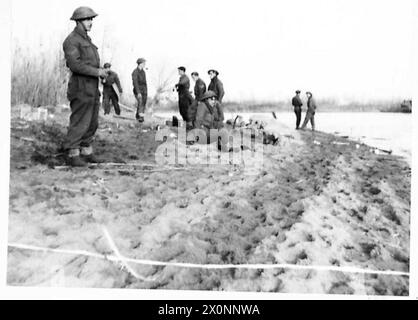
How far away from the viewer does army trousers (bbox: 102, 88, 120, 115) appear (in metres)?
3.46

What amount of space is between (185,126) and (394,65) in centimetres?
150

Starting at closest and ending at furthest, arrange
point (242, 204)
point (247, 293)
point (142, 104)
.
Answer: point (247, 293) < point (242, 204) < point (142, 104)

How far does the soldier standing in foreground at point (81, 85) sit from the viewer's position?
3299 millimetres

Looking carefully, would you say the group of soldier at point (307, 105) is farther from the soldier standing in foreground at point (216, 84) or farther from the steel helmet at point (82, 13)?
the steel helmet at point (82, 13)

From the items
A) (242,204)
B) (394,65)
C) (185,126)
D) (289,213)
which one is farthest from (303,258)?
(394,65)

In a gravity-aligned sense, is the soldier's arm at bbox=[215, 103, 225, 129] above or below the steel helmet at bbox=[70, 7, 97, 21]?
below

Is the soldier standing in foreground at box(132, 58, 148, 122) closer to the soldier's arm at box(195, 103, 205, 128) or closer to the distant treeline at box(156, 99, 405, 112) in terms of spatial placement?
the distant treeline at box(156, 99, 405, 112)

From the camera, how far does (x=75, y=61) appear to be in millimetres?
3289

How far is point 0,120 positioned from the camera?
11.0 feet

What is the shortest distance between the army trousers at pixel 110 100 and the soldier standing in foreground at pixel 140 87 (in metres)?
0.14

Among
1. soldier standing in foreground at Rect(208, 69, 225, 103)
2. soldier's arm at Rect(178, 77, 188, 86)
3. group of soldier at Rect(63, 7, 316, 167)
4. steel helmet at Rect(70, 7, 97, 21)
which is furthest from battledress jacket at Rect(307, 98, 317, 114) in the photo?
steel helmet at Rect(70, 7, 97, 21)

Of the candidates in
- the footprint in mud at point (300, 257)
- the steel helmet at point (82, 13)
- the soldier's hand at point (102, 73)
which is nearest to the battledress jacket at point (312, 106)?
the footprint in mud at point (300, 257)

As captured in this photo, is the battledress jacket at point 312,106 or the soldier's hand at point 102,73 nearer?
the soldier's hand at point 102,73
